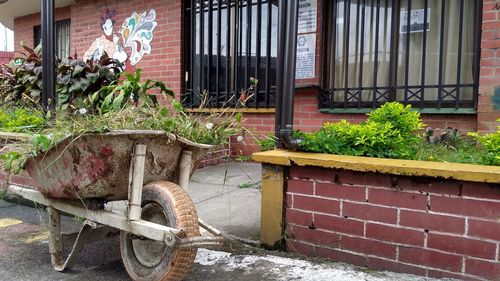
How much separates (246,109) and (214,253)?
356 centimetres

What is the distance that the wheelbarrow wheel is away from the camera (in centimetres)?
236

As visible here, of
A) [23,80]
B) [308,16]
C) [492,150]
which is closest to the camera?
[492,150]

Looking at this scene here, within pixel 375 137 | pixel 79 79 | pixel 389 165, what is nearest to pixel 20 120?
pixel 79 79

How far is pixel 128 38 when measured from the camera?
26.9ft

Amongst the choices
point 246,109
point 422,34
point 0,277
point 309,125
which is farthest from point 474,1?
point 0,277

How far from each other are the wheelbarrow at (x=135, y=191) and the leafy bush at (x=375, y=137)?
3.02 feet

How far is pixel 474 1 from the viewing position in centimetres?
496

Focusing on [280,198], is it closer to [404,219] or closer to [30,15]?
[404,219]

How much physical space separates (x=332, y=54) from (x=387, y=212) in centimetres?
358

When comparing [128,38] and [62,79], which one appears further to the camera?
[128,38]

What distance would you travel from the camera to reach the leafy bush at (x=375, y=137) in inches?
119

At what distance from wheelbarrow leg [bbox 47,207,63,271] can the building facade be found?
1.37m

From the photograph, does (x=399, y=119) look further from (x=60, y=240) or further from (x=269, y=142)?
(x=60, y=240)

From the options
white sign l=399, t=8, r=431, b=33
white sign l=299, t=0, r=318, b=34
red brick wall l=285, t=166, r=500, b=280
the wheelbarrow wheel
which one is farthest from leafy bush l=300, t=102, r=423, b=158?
white sign l=299, t=0, r=318, b=34
